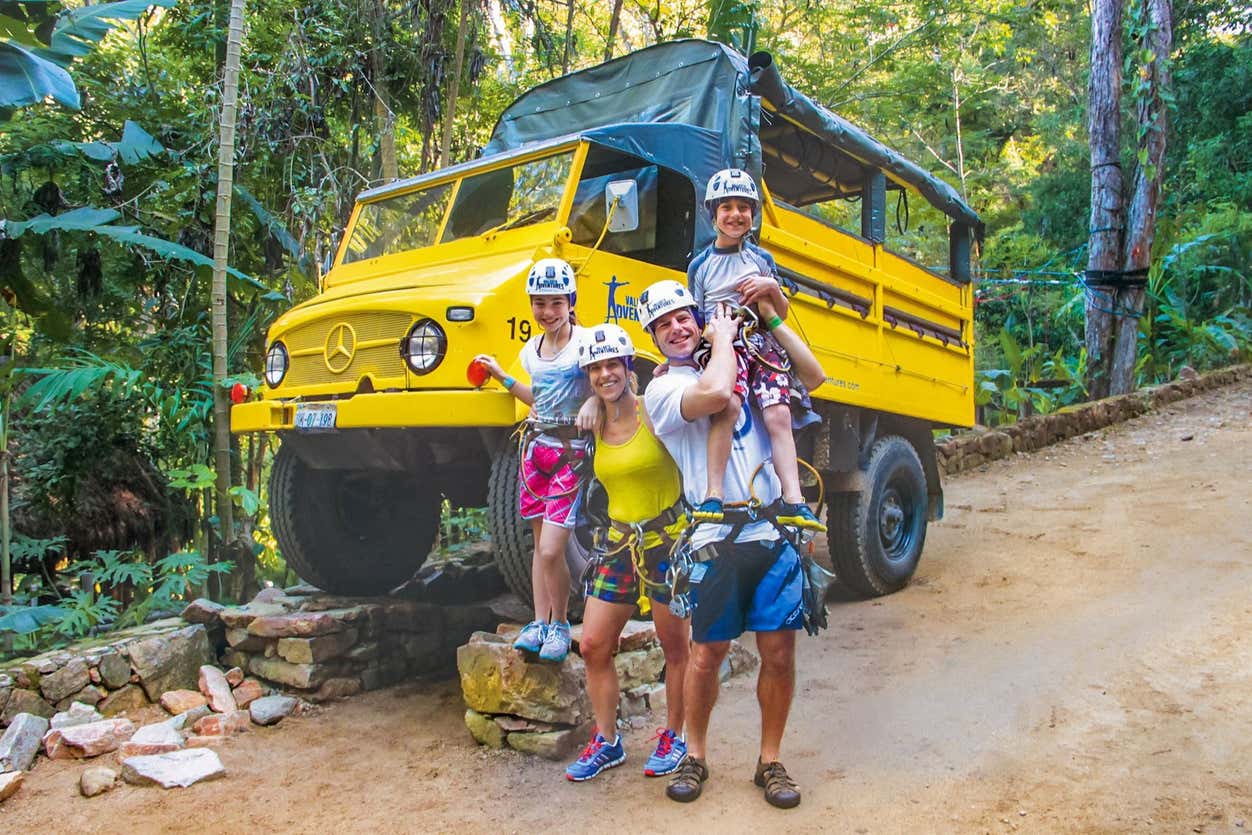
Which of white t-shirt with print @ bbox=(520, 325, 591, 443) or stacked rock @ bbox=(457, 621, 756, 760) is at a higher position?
white t-shirt with print @ bbox=(520, 325, 591, 443)

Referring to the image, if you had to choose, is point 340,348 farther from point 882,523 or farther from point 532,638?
point 882,523

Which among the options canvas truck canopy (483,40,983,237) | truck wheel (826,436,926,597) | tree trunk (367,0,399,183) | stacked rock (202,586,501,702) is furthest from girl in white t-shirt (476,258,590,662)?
tree trunk (367,0,399,183)

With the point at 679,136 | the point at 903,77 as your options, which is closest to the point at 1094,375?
the point at 903,77

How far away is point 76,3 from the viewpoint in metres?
10.8

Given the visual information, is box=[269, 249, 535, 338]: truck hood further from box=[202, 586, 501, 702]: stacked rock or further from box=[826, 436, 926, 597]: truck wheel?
box=[826, 436, 926, 597]: truck wheel

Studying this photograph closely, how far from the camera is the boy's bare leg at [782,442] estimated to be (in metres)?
3.22

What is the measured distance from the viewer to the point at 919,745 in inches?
149

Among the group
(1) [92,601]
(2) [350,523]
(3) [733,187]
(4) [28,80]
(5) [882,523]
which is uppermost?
(4) [28,80]

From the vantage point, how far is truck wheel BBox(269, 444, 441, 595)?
5164 millimetres

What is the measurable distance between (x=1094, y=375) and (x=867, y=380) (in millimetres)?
8431

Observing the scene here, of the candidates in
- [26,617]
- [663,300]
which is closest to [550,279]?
[663,300]

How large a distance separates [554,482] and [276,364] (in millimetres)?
1770

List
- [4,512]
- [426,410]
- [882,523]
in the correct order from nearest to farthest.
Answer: [426,410] < [4,512] < [882,523]

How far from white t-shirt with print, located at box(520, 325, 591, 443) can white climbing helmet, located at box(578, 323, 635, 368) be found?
352mm
